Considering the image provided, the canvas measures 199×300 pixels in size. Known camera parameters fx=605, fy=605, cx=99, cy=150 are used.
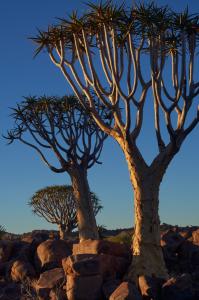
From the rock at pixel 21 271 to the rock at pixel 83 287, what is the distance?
3108 millimetres

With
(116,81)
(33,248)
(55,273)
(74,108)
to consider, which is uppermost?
(74,108)

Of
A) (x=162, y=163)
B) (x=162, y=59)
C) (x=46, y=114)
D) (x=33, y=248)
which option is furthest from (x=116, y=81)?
(x=46, y=114)

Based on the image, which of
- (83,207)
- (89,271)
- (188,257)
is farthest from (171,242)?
(83,207)

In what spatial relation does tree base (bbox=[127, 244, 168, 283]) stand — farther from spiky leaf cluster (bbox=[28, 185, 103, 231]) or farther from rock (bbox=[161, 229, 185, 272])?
spiky leaf cluster (bbox=[28, 185, 103, 231])

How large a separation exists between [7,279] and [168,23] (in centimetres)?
830

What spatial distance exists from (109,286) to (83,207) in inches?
377

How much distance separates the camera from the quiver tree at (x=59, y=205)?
31.6 metres

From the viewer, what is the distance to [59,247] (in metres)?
16.7

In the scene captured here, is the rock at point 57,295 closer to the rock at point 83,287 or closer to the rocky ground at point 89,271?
the rocky ground at point 89,271

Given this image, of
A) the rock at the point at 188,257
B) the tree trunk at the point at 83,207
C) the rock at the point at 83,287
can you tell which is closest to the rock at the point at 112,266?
the rock at the point at 83,287

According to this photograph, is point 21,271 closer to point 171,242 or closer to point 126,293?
point 171,242

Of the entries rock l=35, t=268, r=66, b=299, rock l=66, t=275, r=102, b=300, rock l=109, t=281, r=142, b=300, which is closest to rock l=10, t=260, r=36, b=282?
rock l=35, t=268, r=66, b=299

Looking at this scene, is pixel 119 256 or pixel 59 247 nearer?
pixel 119 256

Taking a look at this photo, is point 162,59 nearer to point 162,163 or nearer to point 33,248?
point 162,163
